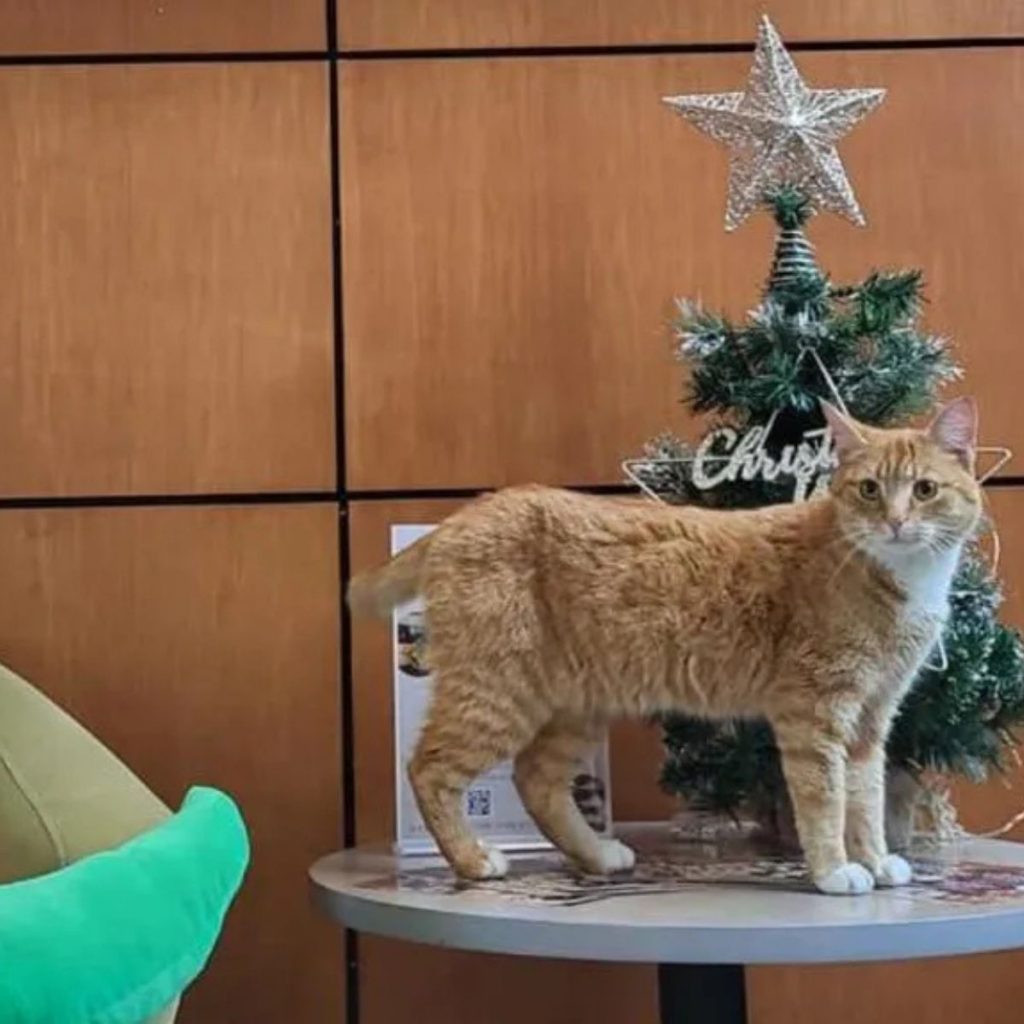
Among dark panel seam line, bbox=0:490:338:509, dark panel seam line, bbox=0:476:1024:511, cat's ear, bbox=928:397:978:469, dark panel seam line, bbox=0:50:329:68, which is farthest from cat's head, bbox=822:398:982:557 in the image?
dark panel seam line, bbox=0:50:329:68

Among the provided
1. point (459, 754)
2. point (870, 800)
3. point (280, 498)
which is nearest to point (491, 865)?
point (459, 754)

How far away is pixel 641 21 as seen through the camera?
87.8 inches

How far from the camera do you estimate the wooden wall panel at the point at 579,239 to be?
216 cm

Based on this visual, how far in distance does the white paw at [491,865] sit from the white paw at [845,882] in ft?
1.10

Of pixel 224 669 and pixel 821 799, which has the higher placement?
pixel 224 669

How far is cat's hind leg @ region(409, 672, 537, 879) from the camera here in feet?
5.25

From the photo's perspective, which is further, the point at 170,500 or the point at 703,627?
the point at 170,500

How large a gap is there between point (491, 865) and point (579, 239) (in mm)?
987

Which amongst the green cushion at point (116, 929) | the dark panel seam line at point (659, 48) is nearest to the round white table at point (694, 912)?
the green cushion at point (116, 929)

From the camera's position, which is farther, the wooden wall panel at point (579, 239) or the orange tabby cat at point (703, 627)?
the wooden wall panel at point (579, 239)

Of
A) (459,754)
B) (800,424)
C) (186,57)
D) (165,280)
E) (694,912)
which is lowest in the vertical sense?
(694,912)

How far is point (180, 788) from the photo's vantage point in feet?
6.90

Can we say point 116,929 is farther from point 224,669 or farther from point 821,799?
point 224,669

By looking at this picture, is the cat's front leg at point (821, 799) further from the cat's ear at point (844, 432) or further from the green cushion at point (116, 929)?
the green cushion at point (116, 929)
